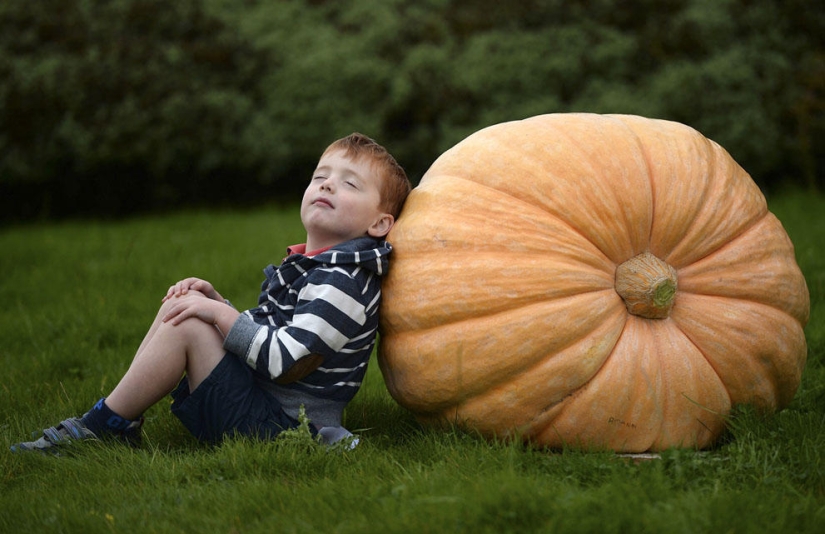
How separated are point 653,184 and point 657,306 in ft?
1.24

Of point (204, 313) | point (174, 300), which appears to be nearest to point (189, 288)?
point (174, 300)

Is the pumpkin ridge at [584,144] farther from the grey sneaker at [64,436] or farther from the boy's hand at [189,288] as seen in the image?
the grey sneaker at [64,436]

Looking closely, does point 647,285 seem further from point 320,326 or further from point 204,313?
point 204,313

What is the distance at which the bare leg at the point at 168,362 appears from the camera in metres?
2.62

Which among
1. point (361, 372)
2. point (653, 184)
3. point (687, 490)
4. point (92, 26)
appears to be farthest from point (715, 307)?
point (92, 26)

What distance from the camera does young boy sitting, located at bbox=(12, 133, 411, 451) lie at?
256 cm

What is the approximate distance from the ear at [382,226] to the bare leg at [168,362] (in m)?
0.60

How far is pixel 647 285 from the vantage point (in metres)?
2.40

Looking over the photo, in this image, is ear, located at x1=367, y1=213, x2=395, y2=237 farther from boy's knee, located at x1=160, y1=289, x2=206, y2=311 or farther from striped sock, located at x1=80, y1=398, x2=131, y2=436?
striped sock, located at x1=80, y1=398, x2=131, y2=436

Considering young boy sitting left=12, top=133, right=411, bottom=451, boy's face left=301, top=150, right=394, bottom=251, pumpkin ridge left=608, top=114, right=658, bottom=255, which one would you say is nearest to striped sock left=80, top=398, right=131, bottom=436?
young boy sitting left=12, top=133, right=411, bottom=451

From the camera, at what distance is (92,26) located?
311 inches

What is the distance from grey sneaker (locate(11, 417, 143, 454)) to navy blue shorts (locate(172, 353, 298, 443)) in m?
0.18

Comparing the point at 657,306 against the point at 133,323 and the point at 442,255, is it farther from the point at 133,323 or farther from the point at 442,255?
the point at 133,323

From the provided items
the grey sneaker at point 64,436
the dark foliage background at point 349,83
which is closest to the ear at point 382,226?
the grey sneaker at point 64,436
